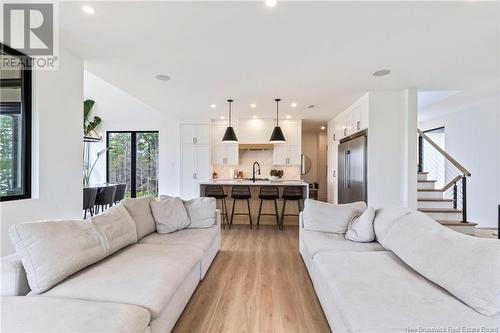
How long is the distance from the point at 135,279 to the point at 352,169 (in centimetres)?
451

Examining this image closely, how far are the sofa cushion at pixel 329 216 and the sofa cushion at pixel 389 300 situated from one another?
89 cm

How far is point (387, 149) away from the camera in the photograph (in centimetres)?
425

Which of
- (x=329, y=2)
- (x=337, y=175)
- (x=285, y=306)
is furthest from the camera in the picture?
(x=337, y=175)

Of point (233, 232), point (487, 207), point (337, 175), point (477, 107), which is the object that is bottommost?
point (233, 232)

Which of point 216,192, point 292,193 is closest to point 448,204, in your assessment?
point 292,193

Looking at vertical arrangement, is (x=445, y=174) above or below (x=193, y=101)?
below

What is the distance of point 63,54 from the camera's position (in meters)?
2.76

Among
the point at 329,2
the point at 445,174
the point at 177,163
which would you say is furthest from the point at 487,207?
the point at 177,163

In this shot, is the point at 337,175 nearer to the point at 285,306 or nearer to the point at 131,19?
the point at 285,306

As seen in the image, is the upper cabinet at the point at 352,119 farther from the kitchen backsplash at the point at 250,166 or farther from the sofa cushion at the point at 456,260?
the sofa cushion at the point at 456,260

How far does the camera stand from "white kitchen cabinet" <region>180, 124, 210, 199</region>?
6.81m

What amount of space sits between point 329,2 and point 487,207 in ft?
18.4

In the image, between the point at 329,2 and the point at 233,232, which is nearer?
the point at 329,2

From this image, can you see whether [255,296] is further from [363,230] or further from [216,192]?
[216,192]
